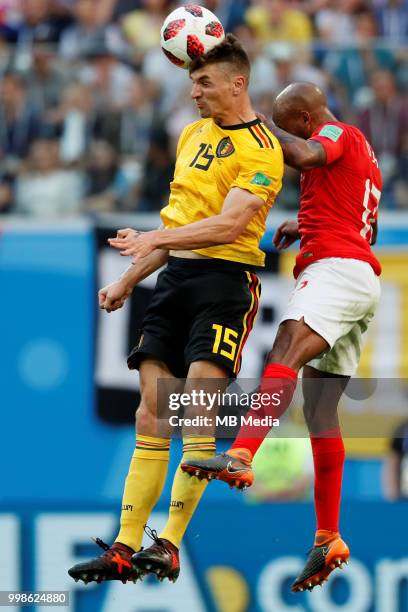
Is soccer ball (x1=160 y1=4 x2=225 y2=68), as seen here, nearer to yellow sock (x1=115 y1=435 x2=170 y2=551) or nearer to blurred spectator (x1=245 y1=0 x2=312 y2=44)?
yellow sock (x1=115 y1=435 x2=170 y2=551)

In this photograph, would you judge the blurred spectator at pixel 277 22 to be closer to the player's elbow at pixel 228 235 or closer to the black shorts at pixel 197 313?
the black shorts at pixel 197 313

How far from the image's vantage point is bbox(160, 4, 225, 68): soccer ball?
817 cm

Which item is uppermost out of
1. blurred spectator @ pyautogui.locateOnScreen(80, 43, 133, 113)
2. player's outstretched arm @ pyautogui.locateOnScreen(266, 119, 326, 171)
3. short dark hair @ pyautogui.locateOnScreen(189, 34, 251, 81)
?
blurred spectator @ pyautogui.locateOnScreen(80, 43, 133, 113)

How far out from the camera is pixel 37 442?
1378 cm

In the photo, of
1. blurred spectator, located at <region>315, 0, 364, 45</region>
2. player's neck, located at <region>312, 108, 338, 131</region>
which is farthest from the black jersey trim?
blurred spectator, located at <region>315, 0, 364, 45</region>

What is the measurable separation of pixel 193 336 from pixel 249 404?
1.81ft

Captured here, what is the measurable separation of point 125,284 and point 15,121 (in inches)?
240

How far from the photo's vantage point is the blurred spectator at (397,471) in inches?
496

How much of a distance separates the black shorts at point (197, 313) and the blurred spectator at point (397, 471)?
458cm

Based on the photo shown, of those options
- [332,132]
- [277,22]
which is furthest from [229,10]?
[332,132]

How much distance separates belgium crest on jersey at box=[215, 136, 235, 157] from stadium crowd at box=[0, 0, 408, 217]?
5256mm

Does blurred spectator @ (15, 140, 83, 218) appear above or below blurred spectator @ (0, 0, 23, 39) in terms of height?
below

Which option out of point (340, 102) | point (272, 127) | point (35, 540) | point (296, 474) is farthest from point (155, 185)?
point (272, 127)

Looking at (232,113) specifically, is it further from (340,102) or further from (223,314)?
(340,102)
